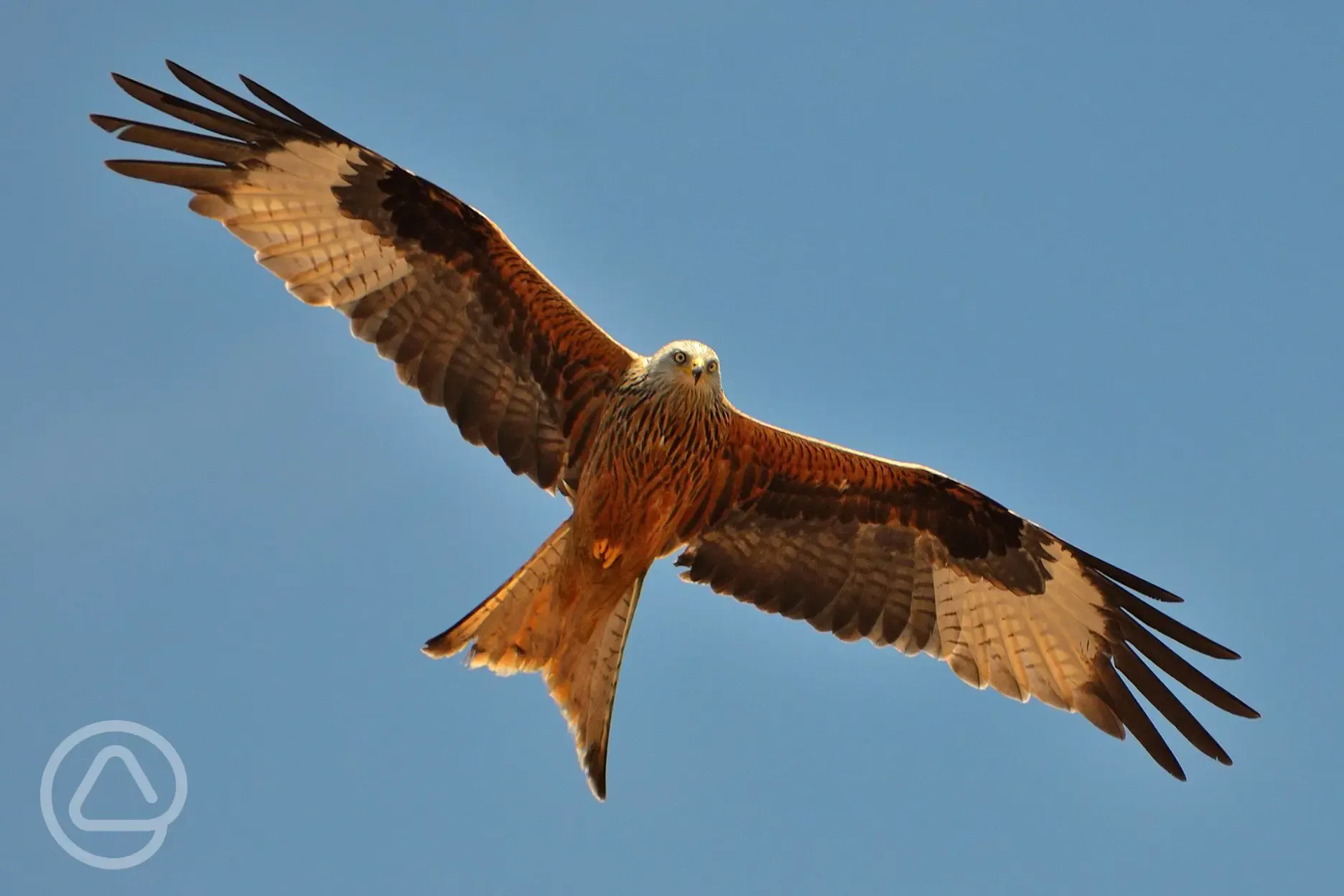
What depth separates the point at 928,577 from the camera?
1255 cm

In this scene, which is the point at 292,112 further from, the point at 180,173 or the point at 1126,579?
the point at 1126,579

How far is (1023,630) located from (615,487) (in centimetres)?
332

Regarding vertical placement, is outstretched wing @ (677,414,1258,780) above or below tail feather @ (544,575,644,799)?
above

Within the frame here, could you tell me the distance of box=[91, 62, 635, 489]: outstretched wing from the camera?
1154 centimetres

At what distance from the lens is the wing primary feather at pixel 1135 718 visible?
1172 centimetres

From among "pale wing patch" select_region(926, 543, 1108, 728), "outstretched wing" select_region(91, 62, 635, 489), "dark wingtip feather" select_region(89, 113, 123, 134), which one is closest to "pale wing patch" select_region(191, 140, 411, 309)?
"outstretched wing" select_region(91, 62, 635, 489)

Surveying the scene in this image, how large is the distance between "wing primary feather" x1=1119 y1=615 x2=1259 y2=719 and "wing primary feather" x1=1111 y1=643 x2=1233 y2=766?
0.36 feet

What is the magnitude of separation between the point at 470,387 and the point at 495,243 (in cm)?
106

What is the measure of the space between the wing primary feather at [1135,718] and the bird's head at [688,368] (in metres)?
3.59

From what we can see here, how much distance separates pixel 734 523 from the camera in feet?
40.7

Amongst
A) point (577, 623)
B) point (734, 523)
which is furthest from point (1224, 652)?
point (577, 623)

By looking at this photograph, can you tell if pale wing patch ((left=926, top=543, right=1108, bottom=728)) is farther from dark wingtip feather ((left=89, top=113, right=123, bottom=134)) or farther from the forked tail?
dark wingtip feather ((left=89, top=113, right=123, bottom=134))

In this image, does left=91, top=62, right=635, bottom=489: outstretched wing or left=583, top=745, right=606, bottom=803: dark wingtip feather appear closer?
left=583, top=745, right=606, bottom=803: dark wingtip feather

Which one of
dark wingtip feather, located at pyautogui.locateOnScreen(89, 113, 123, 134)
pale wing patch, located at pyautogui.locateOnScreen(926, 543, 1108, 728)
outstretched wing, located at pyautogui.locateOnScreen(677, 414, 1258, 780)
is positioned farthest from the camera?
pale wing patch, located at pyautogui.locateOnScreen(926, 543, 1108, 728)
